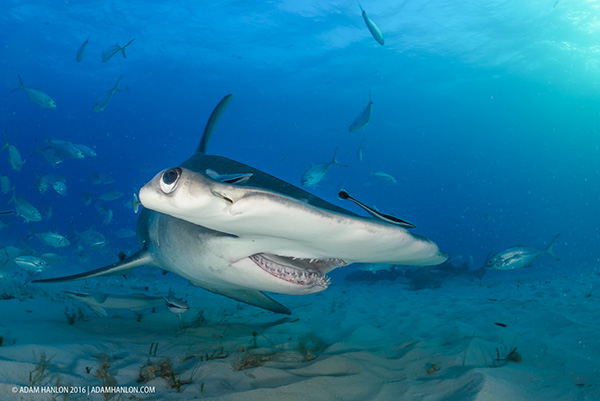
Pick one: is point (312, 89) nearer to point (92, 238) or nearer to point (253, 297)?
point (92, 238)

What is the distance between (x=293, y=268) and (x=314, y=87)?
140 feet

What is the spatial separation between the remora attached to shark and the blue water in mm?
11138

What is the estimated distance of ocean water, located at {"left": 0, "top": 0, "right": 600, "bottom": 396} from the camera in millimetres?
28156

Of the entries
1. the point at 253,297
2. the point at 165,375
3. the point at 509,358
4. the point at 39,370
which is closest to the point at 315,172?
the point at 253,297

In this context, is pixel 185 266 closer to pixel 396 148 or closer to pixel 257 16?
pixel 257 16

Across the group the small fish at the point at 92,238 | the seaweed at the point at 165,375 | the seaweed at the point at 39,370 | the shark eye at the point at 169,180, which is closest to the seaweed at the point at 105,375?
the seaweed at the point at 165,375

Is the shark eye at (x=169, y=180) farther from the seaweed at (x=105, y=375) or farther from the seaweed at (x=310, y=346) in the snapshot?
the seaweed at (x=310, y=346)

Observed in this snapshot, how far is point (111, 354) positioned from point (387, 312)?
5.13 metres

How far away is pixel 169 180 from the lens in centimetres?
170

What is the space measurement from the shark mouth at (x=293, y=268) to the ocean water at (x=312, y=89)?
4.51 meters

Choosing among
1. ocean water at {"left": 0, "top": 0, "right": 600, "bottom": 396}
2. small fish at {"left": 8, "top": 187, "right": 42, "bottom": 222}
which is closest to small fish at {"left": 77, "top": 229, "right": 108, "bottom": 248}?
small fish at {"left": 8, "top": 187, "right": 42, "bottom": 222}

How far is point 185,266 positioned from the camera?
126 inches

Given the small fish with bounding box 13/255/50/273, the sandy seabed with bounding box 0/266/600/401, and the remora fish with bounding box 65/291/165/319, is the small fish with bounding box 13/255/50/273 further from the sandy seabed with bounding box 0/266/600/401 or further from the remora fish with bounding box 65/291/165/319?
the remora fish with bounding box 65/291/165/319

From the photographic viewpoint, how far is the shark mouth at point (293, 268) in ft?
8.50
